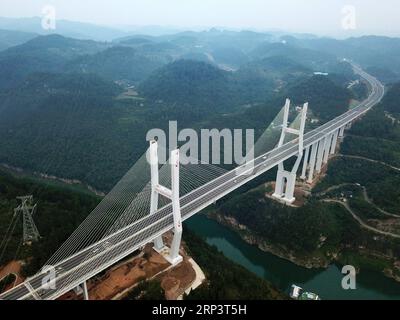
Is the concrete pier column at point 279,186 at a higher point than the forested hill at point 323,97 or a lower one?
lower

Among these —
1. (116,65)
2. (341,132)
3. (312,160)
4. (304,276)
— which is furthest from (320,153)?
(116,65)

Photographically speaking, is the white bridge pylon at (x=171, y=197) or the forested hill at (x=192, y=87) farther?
the forested hill at (x=192, y=87)

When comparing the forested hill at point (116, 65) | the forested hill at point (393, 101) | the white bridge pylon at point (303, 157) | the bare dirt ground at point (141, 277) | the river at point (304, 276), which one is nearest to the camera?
the bare dirt ground at point (141, 277)

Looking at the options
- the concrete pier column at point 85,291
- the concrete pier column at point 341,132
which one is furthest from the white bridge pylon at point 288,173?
the concrete pier column at point 85,291

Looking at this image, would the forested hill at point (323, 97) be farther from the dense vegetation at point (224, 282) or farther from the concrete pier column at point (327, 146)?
the dense vegetation at point (224, 282)

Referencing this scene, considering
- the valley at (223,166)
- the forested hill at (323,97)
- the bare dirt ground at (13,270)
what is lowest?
the valley at (223,166)

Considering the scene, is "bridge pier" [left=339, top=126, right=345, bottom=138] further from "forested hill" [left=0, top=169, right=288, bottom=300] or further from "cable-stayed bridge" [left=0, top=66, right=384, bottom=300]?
"forested hill" [left=0, top=169, right=288, bottom=300]

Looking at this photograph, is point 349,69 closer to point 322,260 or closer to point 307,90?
Result: point 307,90
